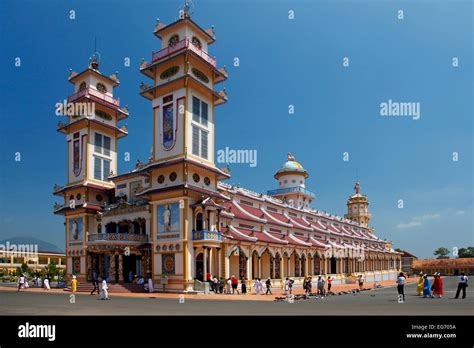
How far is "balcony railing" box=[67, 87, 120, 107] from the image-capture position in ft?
161

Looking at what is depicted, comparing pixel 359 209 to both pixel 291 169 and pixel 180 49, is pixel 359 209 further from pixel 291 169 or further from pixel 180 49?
pixel 180 49

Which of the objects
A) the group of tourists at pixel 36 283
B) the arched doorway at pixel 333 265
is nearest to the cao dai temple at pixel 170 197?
the group of tourists at pixel 36 283

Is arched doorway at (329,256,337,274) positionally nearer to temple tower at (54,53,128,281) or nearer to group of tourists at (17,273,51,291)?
temple tower at (54,53,128,281)

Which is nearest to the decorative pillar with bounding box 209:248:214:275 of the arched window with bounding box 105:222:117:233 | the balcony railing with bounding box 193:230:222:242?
the balcony railing with bounding box 193:230:222:242

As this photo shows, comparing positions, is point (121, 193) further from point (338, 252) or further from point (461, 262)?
point (461, 262)

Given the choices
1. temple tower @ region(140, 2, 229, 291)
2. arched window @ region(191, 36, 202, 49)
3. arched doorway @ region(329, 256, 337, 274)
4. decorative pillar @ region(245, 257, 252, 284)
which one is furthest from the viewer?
arched doorway @ region(329, 256, 337, 274)

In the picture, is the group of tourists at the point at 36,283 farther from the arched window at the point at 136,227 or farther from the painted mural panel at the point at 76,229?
the arched window at the point at 136,227

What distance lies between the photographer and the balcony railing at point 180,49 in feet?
127

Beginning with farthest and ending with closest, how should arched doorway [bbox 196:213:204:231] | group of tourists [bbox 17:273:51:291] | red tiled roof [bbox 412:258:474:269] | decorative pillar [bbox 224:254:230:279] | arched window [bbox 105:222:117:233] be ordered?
red tiled roof [bbox 412:258:474:269] < arched window [bbox 105:222:117:233] < group of tourists [bbox 17:273:51:291] < decorative pillar [bbox 224:254:230:279] < arched doorway [bbox 196:213:204:231]

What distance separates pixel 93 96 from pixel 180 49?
50.3ft

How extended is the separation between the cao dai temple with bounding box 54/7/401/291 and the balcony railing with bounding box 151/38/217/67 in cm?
12

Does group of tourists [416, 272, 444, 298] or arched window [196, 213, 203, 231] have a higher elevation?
arched window [196, 213, 203, 231]
